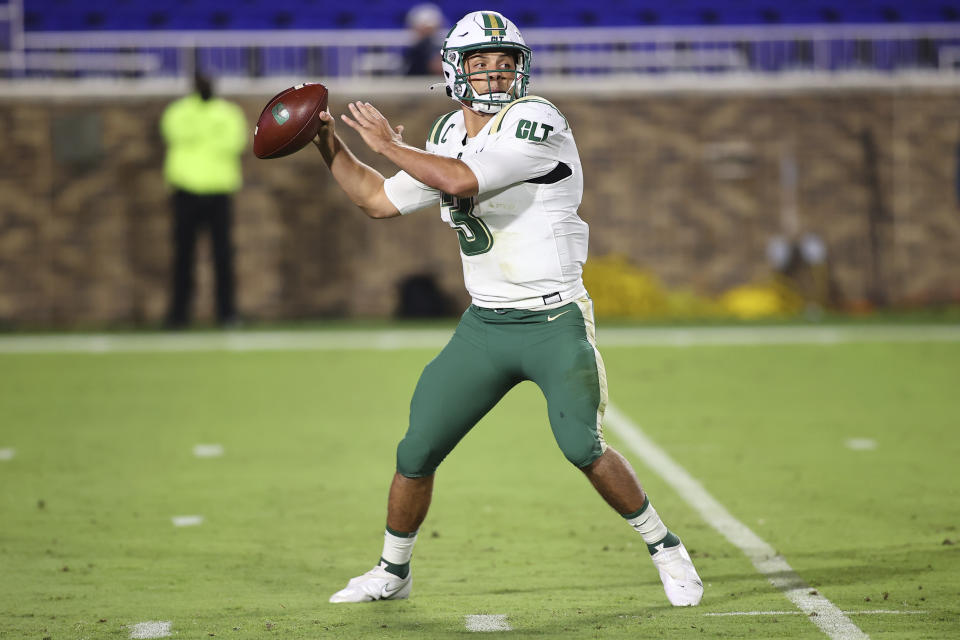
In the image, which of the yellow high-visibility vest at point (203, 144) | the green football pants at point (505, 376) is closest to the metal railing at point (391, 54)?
the yellow high-visibility vest at point (203, 144)

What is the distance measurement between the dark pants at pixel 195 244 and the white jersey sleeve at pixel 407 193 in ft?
31.9

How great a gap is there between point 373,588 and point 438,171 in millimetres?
1394

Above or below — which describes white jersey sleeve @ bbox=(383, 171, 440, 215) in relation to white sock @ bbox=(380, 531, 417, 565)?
above

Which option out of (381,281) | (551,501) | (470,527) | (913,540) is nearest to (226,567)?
(470,527)

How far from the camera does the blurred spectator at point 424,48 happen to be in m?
15.3

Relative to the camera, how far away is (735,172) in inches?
619

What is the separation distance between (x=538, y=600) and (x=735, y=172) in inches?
463

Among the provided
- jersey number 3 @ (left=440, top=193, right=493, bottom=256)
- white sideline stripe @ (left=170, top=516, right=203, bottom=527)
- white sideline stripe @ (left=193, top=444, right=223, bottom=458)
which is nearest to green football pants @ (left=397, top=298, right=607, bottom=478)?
jersey number 3 @ (left=440, top=193, right=493, bottom=256)

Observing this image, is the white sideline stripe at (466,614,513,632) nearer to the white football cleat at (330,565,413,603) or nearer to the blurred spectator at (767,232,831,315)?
the white football cleat at (330,565,413,603)

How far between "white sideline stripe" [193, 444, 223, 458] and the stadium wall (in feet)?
25.1

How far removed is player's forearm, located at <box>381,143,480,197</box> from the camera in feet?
14.1

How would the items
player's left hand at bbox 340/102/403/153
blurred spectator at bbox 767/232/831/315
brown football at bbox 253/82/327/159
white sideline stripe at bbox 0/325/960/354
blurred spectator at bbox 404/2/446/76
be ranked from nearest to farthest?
player's left hand at bbox 340/102/403/153 → brown football at bbox 253/82/327/159 → white sideline stripe at bbox 0/325/960/354 → blurred spectator at bbox 404/2/446/76 → blurred spectator at bbox 767/232/831/315

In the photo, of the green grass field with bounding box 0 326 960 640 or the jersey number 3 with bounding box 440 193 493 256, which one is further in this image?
the jersey number 3 with bounding box 440 193 493 256

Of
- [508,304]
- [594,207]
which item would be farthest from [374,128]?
[594,207]
